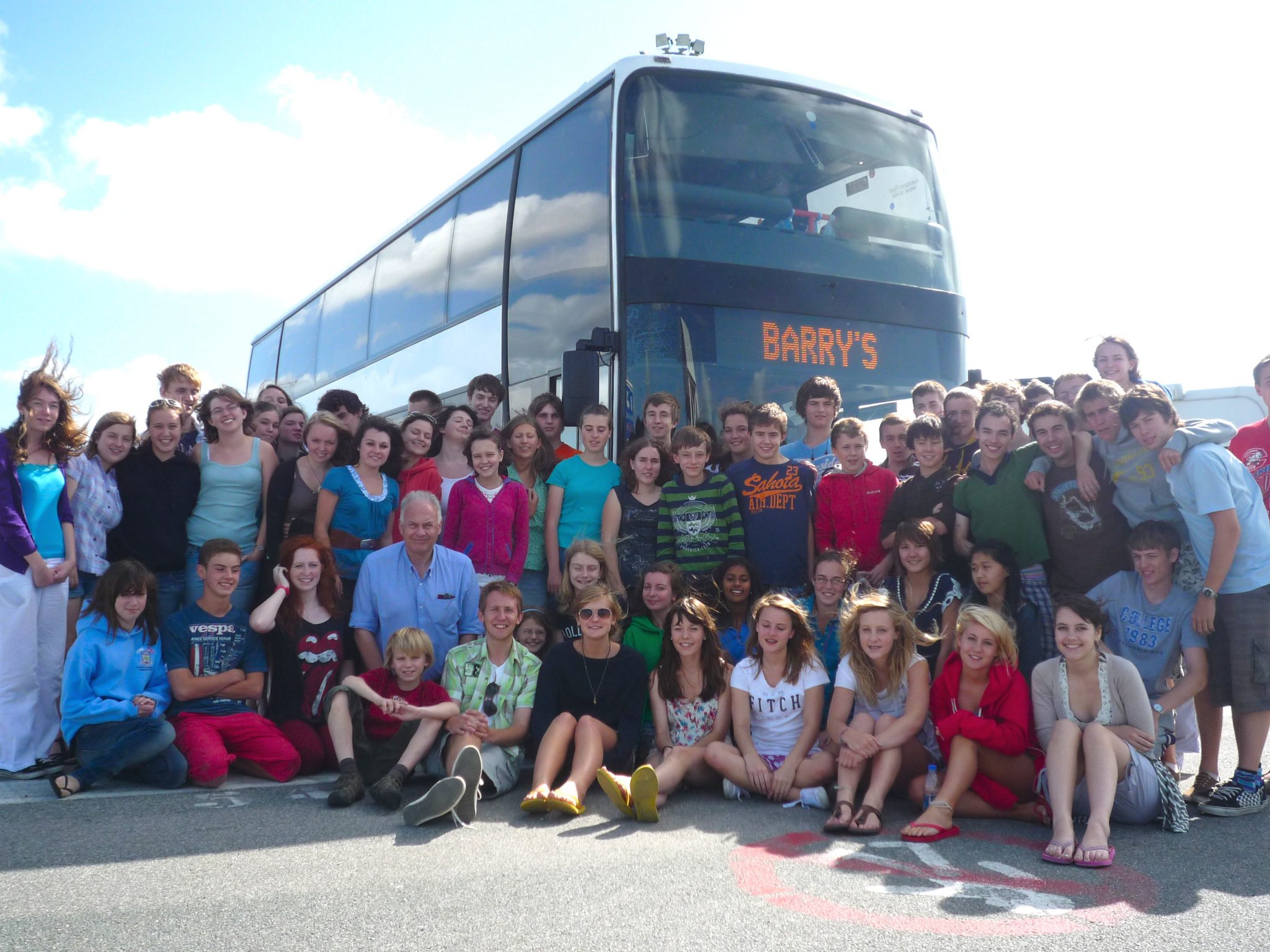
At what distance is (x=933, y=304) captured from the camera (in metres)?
7.50

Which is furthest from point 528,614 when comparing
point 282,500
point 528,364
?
point 528,364

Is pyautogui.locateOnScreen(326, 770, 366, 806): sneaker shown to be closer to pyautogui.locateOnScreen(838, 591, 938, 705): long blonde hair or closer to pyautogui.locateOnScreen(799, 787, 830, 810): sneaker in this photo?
pyautogui.locateOnScreen(799, 787, 830, 810): sneaker

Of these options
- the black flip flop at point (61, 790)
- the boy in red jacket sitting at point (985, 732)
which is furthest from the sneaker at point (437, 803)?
the boy in red jacket sitting at point (985, 732)

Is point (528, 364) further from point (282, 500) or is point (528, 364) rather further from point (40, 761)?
point (40, 761)

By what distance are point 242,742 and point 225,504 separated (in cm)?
151

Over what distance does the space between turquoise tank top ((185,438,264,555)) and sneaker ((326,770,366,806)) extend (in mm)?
1907

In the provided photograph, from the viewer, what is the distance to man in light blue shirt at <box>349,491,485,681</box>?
5.82 metres

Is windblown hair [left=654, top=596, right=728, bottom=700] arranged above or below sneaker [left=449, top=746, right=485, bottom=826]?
above

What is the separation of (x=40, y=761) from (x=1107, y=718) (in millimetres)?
5394

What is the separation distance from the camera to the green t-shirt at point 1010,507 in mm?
5469

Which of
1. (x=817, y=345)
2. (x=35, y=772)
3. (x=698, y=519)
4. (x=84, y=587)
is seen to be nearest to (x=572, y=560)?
(x=698, y=519)

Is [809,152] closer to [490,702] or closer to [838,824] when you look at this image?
[490,702]

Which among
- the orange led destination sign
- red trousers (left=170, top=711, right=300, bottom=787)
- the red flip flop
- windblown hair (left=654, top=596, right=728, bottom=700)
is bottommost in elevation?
the red flip flop

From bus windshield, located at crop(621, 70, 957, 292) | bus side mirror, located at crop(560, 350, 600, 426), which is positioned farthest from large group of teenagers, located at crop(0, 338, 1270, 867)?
bus windshield, located at crop(621, 70, 957, 292)
